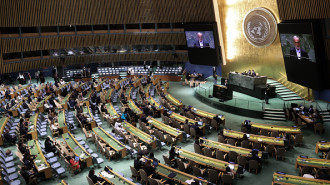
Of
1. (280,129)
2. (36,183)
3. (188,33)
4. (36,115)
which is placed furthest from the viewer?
(188,33)

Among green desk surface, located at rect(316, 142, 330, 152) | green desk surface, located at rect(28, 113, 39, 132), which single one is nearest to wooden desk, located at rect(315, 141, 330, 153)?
green desk surface, located at rect(316, 142, 330, 152)

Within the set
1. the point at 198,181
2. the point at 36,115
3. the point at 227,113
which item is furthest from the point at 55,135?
the point at 227,113

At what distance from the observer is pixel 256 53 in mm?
22609

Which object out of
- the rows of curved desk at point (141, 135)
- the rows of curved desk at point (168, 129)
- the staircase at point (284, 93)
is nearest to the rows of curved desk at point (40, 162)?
the rows of curved desk at point (141, 135)

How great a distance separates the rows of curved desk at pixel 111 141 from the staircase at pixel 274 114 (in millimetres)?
9320

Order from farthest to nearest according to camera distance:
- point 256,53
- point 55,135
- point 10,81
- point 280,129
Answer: point 10,81
point 256,53
point 55,135
point 280,129

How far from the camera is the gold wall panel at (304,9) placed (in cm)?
1442

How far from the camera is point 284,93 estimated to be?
20000 mm

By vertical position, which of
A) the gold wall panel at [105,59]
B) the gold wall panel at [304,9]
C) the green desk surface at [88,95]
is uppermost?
the gold wall panel at [304,9]

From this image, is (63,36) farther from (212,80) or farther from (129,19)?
(212,80)

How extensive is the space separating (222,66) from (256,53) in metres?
4.28

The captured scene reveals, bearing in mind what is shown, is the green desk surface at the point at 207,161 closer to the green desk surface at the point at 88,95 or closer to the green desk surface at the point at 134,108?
the green desk surface at the point at 134,108

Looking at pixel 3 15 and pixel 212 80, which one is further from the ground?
pixel 3 15

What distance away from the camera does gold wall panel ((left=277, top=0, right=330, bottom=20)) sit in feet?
47.3
